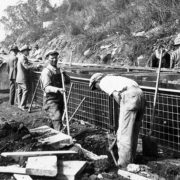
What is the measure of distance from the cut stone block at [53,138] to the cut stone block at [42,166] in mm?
748

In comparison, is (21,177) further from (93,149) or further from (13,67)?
(13,67)

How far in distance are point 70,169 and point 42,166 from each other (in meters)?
0.39

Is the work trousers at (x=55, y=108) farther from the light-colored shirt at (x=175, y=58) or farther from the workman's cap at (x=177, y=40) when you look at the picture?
the workman's cap at (x=177, y=40)

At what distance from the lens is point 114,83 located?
482 cm

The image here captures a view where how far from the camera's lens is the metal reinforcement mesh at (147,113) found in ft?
17.7

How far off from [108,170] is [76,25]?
17.2 m

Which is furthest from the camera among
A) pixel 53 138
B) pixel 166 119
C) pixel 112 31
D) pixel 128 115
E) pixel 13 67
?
pixel 112 31

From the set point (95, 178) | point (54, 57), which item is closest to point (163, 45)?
point (54, 57)

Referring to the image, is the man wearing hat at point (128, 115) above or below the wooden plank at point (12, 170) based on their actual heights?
above

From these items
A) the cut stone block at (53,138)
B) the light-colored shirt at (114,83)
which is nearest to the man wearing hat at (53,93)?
the cut stone block at (53,138)

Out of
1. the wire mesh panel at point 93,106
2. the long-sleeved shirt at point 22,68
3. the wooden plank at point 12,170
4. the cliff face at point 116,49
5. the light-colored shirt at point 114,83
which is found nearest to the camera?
the wooden plank at point 12,170

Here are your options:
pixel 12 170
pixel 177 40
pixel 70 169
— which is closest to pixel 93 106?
pixel 70 169

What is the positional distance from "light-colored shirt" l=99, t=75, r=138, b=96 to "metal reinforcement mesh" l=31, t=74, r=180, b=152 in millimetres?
1005

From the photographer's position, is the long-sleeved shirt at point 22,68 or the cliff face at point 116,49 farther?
the cliff face at point 116,49
